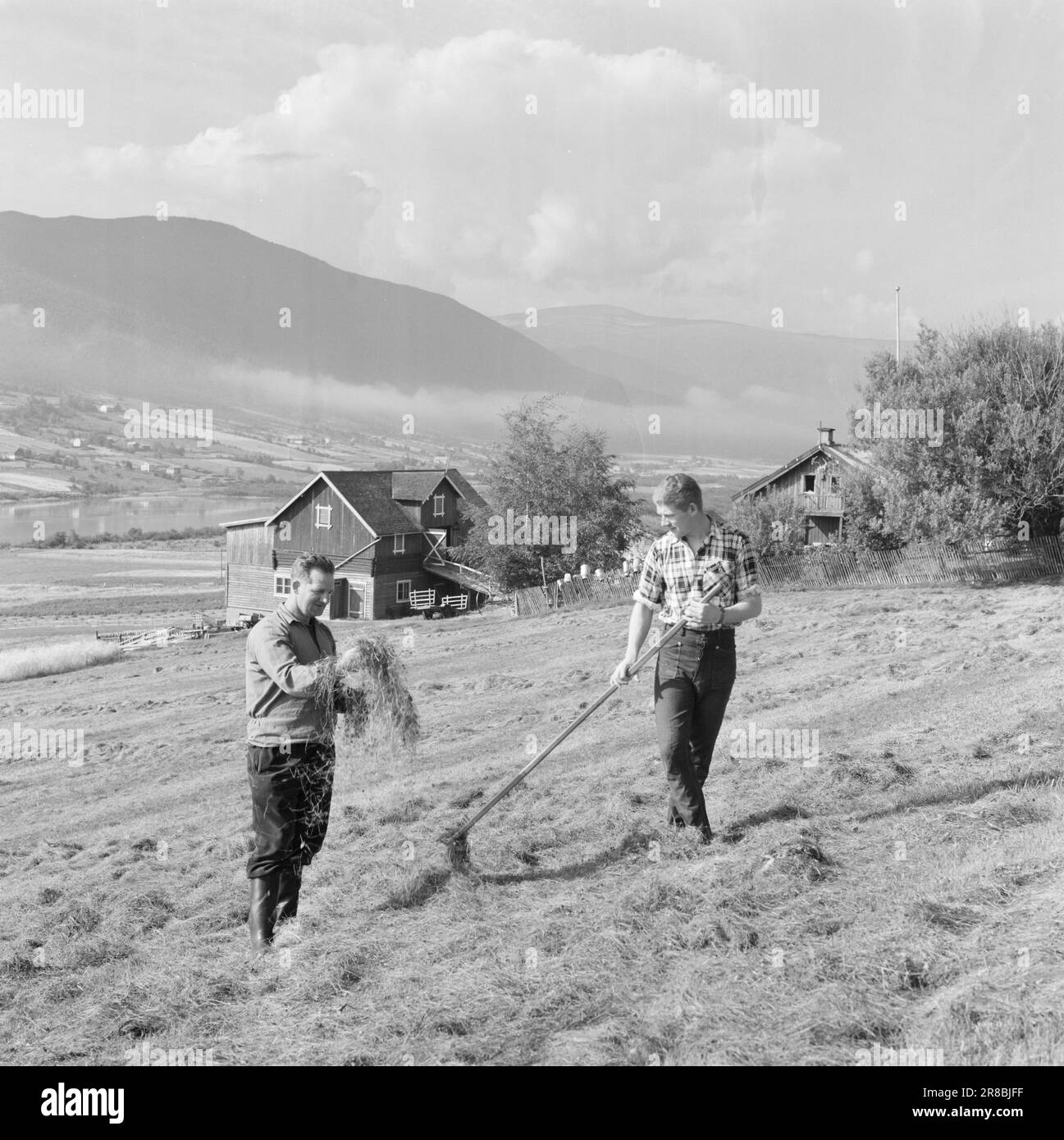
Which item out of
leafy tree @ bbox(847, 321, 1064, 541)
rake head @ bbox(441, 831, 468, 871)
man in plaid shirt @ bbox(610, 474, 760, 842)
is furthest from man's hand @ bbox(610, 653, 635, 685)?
leafy tree @ bbox(847, 321, 1064, 541)

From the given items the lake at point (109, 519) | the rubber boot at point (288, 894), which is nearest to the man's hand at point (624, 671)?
the rubber boot at point (288, 894)

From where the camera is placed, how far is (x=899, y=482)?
3525cm

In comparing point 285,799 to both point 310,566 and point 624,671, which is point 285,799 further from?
point 624,671

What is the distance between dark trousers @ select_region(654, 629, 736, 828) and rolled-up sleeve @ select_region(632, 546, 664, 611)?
12.5 inches

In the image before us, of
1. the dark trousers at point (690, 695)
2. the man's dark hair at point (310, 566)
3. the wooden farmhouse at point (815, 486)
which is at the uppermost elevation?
the wooden farmhouse at point (815, 486)

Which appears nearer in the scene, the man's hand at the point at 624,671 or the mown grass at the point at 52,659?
the man's hand at the point at 624,671

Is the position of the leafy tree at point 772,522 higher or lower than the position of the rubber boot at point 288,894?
higher

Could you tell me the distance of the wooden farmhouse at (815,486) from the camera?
164 feet

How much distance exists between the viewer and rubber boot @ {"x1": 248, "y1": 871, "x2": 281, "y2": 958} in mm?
6125

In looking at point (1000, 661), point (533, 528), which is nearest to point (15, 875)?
point (1000, 661)

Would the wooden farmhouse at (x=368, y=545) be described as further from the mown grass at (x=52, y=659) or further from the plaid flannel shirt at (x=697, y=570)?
the plaid flannel shirt at (x=697, y=570)

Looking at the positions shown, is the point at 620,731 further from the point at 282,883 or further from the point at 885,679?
the point at 282,883

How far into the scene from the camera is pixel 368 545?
56469 mm

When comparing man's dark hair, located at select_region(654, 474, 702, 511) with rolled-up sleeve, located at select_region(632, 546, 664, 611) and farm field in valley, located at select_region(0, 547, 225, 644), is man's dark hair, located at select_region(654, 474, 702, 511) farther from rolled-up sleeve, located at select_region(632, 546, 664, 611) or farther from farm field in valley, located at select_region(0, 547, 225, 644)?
farm field in valley, located at select_region(0, 547, 225, 644)
